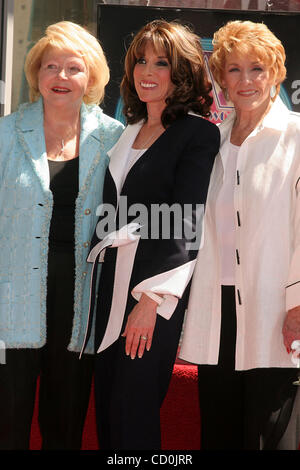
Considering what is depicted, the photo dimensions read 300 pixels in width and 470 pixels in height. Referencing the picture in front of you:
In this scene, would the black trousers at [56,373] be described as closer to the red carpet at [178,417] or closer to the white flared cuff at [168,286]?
the white flared cuff at [168,286]

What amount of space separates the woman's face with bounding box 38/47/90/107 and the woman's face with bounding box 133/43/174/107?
0.23 metres

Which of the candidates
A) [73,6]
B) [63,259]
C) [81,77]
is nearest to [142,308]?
[63,259]

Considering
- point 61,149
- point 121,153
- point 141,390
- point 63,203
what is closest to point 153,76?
point 121,153

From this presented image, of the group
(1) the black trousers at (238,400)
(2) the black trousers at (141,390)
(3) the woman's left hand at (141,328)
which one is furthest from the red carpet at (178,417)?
(3) the woman's left hand at (141,328)

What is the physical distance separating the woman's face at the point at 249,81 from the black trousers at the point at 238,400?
67cm

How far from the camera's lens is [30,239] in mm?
2295

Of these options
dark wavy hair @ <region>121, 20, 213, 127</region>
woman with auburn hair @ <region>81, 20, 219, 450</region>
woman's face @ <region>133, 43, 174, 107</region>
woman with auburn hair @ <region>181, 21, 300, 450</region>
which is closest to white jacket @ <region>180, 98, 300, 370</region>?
woman with auburn hair @ <region>181, 21, 300, 450</region>

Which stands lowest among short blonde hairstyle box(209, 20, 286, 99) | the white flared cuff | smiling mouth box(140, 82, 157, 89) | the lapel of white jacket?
the white flared cuff

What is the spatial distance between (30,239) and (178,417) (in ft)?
3.67

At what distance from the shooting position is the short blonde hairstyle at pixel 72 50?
2.45 m

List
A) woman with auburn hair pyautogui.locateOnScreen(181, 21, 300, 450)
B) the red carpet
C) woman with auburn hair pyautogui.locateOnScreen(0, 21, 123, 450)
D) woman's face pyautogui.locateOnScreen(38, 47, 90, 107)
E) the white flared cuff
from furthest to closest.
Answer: the red carpet
woman's face pyautogui.locateOnScreen(38, 47, 90, 107)
woman with auburn hair pyautogui.locateOnScreen(0, 21, 123, 450)
woman with auburn hair pyautogui.locateOnScreen(181, 21, 300, 450)
the white flared cuff

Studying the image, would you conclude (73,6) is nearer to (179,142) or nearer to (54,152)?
(54,152)

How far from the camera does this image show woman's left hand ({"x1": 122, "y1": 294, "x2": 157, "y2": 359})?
2.08 metres

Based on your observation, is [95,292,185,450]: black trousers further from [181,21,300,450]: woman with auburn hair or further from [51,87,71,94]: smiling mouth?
[51,87,71,94]: smiling mouth
